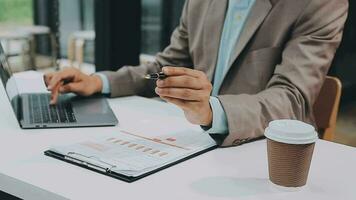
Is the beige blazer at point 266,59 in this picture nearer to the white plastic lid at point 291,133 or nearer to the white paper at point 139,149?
the white paper at point 139,149

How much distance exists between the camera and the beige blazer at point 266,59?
1.22 m

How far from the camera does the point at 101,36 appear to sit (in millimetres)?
2727

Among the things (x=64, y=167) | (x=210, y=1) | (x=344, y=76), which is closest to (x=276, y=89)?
(x=210, y=1)

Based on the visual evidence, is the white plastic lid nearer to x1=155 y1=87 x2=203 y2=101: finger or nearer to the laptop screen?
x1=155 y1=87 x2=203 y2=101: finger

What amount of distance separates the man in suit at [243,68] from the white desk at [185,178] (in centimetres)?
9

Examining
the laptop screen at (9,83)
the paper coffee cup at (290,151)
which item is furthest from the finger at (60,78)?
the paper coffee cup at (290,151)

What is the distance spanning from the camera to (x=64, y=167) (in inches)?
39.4

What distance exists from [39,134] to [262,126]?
533mm

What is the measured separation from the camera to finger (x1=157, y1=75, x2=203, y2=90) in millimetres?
1028

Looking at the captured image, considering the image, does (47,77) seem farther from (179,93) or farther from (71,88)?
(179,93)

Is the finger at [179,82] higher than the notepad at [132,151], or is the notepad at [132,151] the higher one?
the finger at [179,82]

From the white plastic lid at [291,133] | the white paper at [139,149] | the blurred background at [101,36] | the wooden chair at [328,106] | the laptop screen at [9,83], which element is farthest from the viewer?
the blurred background at [101,36]

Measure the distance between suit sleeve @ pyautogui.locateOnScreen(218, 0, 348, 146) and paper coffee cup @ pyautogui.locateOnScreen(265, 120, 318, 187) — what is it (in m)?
0.24

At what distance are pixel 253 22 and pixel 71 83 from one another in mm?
566
